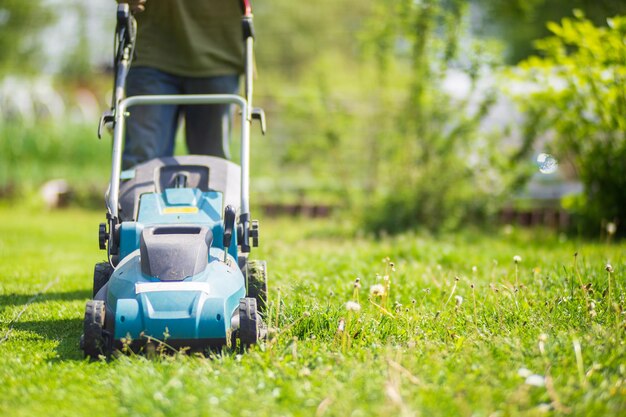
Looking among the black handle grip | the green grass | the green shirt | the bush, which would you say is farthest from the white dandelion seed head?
the bush

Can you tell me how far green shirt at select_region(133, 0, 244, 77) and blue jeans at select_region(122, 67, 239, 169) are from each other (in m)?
0.07

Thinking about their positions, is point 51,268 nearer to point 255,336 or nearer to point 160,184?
point 160,184

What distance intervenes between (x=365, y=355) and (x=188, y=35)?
1.97 metres

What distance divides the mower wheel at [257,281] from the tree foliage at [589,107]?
3176mm

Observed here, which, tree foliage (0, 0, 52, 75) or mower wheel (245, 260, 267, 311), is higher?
tree foliage (0, 0, 52, 75)

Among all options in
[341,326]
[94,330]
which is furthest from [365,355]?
[94,330]

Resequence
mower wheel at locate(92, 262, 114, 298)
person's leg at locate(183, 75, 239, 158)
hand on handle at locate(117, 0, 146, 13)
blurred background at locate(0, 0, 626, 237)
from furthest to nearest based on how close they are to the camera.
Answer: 1. blurred background at locate(0, 0, 626, 237)
2. person's leg at locate(183, 75, 239, 158)
3. hand on handle at locate(117, 0, 146, 13)
4. mower wheel at locate(92, 262, 114, 298)

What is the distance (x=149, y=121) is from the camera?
3738mm

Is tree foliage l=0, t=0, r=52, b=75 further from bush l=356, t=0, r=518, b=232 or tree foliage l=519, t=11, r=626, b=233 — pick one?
tree foliage l=519, t=11, r=626, b=233

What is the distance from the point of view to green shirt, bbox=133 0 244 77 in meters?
3.86

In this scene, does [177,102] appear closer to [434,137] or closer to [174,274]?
[174,274]

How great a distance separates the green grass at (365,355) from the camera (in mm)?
2186

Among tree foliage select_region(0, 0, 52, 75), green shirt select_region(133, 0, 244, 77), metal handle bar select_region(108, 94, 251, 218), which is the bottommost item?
metal handle bar select_region(108, 94, 251, 218)

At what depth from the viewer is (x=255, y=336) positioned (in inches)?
106
